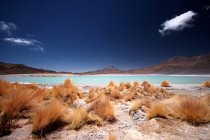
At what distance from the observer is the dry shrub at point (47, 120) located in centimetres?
281

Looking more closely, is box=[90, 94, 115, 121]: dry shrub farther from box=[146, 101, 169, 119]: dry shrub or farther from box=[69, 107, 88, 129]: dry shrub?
box=[146, 101, 169, 119]: dry shrub

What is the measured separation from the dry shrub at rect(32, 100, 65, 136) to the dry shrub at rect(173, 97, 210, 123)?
2.74 meters

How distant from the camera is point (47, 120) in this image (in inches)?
115

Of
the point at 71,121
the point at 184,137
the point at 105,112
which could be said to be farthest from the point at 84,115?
the point at 184,137

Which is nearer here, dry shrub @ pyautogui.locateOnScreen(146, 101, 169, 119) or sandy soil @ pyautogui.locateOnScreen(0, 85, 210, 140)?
sandy soil @ pyautogui.locateOnScreen(0, 85, 210, 140)

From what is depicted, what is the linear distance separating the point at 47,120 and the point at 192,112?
10.3ft

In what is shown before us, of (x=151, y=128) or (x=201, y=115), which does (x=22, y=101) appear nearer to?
(x=151, y=128)

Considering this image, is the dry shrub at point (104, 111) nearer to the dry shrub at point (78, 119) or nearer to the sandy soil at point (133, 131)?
the sandy soil at point (133, 131)

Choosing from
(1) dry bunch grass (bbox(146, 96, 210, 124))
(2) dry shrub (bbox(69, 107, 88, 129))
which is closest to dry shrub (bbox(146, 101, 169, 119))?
(1) dry bunch grass (bbox(146, 96, 210, 124))

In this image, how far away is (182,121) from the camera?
10.7 feet

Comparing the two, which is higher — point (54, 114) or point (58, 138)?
point (54, 114)

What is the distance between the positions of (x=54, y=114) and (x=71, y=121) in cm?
41

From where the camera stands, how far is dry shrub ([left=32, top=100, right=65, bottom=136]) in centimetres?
281

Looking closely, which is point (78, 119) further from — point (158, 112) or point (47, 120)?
point (158, 112)
